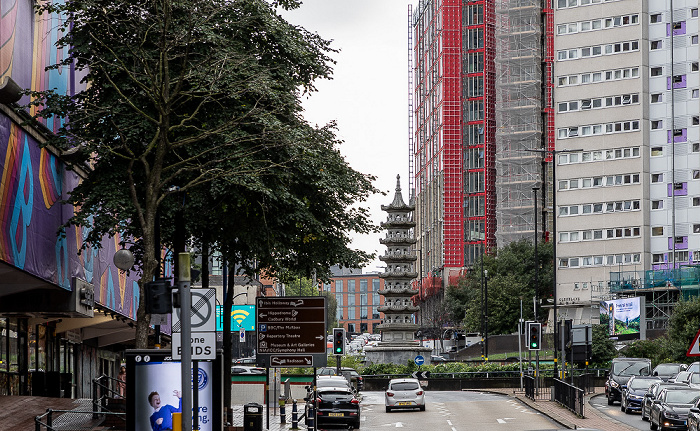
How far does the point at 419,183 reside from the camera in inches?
6097

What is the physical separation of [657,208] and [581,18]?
69.2 ft

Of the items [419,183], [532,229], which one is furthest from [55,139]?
[419,183]

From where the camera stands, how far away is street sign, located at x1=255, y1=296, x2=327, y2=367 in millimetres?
24438

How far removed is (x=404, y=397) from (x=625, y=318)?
135 feet

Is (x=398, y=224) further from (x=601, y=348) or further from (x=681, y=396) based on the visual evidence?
(x=681, y=396)

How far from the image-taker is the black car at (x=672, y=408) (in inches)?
1241

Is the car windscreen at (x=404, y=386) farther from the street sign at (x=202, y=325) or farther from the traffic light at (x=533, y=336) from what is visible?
the street sign at (x=202, y=325)

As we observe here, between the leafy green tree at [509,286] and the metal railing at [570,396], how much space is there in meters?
55.9

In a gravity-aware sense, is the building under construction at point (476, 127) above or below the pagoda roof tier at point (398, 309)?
above

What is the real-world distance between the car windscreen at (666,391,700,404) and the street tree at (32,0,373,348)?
13335mm

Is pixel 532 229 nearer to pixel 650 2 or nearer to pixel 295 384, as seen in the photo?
pixel 650 2

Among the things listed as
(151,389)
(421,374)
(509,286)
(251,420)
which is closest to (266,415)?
(251,420)

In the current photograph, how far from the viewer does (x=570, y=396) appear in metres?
40.2

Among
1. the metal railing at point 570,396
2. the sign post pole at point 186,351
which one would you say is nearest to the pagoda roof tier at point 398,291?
the metal railing at point 570,396
